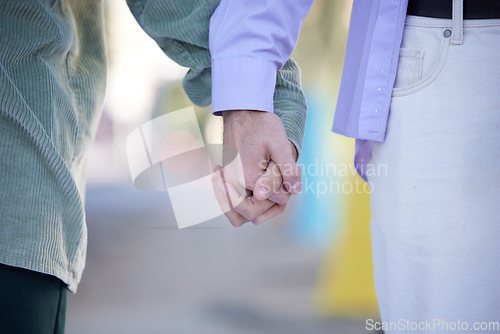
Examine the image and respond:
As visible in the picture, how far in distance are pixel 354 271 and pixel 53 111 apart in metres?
2.88

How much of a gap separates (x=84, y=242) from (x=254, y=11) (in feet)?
2.00

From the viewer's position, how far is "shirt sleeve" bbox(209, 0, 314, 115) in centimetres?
110

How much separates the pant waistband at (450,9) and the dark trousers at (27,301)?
91 cm

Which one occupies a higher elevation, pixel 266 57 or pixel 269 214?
pixel 266 57

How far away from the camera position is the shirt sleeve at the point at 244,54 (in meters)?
1.10

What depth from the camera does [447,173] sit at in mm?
1059

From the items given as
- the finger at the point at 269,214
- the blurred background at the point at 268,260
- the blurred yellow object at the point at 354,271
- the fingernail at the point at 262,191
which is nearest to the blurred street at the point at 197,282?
the blurred background at the point at 268,260

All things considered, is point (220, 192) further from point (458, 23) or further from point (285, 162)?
point (458, 23)

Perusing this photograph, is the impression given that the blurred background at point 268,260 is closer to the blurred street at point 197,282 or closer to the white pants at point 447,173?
the blurred street at point 197,282

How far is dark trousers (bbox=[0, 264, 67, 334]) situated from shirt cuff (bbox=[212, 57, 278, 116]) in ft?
1.64

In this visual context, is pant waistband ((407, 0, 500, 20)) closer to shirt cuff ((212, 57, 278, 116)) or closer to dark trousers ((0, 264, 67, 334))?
shirt cuff ((212, 57, 278, 116))

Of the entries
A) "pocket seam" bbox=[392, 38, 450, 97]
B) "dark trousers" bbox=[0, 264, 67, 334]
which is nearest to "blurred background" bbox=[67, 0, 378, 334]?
"pocket seam" bbox=[392, 38, 450, 97]

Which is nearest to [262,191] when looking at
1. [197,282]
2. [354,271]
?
[354,271]

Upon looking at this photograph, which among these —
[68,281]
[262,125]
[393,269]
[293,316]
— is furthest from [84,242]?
[293,316]
